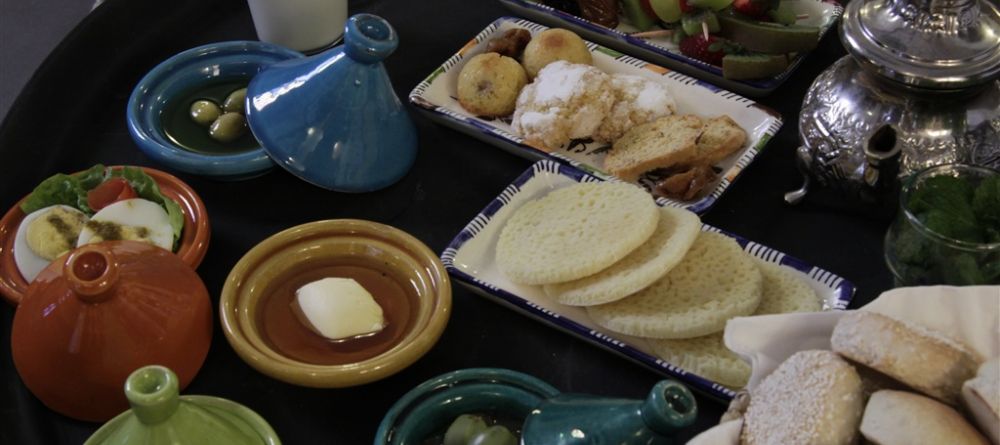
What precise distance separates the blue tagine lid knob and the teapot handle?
647 mm

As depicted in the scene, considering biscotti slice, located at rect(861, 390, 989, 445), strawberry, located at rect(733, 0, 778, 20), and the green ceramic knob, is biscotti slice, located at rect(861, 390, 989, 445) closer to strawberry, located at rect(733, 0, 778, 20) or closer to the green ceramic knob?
the green ceramic knob

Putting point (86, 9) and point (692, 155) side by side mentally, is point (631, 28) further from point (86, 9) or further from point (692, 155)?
point (86, 9)

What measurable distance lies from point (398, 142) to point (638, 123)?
372mm

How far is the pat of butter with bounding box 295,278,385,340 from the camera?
3.59 feet

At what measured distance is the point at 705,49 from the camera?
1.59 m

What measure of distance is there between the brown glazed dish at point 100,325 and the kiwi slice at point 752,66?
0.89 metres

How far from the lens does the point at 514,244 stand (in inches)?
48.7

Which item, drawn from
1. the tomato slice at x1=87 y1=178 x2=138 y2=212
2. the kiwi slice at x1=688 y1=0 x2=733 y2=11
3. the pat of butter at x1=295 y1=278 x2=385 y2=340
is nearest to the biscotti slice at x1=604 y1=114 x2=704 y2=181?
the kiwi slice at x1=688 y1=0 x2=733 y2=11

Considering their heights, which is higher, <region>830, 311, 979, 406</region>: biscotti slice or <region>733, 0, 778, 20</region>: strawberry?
<region>830, 311, 979, 406</region>: biscotti slice

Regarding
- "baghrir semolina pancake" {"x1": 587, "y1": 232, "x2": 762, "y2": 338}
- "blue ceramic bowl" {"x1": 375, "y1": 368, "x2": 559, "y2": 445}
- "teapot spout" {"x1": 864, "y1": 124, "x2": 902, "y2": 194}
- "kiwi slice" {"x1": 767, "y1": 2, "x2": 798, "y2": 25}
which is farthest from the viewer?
"kiwi slice" {"x1": 767, "y1": 2, "x2": 798, "y2": 25}

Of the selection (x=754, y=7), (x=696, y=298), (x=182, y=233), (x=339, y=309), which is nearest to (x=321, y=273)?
(x=339, y=309)

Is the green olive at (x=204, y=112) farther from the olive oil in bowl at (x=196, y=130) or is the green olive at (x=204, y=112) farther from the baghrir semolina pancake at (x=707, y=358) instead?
the baghrir semolina pancake at (x=707, y=358)

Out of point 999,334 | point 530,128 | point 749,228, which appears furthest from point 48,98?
point 999,334

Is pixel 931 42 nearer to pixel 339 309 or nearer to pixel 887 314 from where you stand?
pixel 887 314
